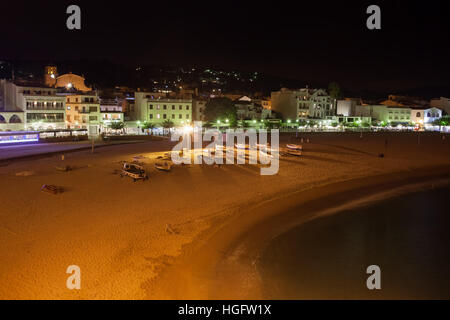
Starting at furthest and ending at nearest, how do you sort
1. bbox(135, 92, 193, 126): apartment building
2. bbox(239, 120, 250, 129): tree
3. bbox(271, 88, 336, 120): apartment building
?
1. bbox(271, 88, 336, 120): apartment building
2. bbox(239, 120, 250, 129): tree
3. bbox(135, 92, 193, 126): apartment building

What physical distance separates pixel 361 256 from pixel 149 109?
154 feet

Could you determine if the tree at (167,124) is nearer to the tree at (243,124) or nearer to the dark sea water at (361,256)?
the tree at (243,124)

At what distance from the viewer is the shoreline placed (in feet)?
35.8

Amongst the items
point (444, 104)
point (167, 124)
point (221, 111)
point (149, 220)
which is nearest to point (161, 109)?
point (167, 124)

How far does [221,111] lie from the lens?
5847 centimetres

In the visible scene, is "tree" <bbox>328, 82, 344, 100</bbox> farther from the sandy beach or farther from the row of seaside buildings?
the sandy beach

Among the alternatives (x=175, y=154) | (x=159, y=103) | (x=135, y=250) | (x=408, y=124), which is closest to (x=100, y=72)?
(x=159, y=103)

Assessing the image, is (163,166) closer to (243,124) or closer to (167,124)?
(167,124)

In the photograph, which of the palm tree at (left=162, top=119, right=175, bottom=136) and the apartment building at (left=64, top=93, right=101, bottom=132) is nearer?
the apartment building at (left=64, top=93, right=101, bottom=132)

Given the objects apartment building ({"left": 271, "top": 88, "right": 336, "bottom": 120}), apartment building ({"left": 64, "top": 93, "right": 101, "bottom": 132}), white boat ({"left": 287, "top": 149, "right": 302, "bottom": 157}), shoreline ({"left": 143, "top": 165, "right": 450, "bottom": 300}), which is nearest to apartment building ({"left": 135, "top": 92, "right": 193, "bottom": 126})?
apartment building ({"left": 64, "top": 93, "right": 101, "bottom": 132})

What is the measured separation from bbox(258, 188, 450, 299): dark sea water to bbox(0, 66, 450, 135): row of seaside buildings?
33.2 m

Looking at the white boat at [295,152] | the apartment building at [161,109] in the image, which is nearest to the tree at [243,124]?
the apartment building at [161,109]

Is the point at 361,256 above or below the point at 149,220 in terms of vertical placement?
below

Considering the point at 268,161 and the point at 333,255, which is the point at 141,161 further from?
the point at 333,255
